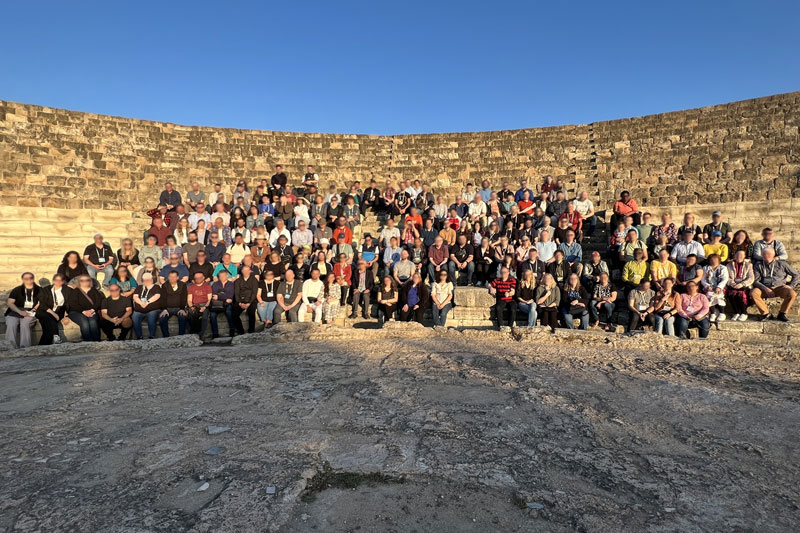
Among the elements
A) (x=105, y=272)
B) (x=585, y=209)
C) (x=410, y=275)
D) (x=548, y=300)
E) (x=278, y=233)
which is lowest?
(x=548, y=300)

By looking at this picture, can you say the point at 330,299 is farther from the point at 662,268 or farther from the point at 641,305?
the point at 662,268

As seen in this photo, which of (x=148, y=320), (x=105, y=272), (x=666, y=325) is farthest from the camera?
(x=105, y=272)

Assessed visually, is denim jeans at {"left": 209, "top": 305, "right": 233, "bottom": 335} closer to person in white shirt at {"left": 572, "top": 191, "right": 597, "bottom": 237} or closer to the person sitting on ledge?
person in white shirt at {"left": 572, "top": 191, "right": 597, "bottom": 237}

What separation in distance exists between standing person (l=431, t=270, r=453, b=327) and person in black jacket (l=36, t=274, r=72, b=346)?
5.92 metres

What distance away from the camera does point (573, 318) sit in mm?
7781

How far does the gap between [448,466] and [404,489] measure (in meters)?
0.38

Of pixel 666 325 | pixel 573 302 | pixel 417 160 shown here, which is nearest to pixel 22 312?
pixel 573 302

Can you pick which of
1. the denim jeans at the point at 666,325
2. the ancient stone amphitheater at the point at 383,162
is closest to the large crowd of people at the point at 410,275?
the denim jeans at the point at 666,325

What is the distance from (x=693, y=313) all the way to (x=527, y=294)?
8.03 ft

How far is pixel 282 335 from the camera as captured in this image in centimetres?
662

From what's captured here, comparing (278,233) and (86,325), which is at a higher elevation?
(278,233)

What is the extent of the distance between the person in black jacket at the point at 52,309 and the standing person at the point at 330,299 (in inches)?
157

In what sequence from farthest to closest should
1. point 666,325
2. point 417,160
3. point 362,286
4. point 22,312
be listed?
point 417,160 < point 362,286 < point 666,325 < point 22,312

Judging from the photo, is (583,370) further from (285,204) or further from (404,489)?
(285,204)
